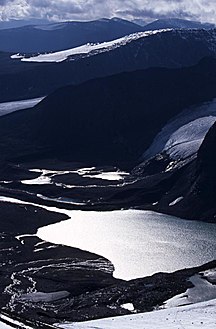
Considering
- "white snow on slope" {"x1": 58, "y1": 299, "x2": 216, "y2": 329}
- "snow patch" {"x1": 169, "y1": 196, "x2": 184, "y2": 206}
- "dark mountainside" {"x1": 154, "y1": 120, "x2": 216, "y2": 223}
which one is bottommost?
"snow patch" {"x1": 169, "y1": 196, "x2": 184, "y2": 206}

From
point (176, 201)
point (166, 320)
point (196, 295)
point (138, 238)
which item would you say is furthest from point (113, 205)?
point (166, 320)

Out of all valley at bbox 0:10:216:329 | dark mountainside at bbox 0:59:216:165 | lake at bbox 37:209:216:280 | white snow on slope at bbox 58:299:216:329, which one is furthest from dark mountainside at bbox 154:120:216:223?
white snow on slope at bbox 58:299:216:329

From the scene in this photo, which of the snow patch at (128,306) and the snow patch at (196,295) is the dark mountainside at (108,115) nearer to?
the snow patch at (196,295)

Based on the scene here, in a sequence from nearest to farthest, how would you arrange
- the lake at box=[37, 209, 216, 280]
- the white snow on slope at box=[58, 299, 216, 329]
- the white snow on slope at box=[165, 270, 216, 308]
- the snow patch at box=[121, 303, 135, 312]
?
the white snow on slope at box=[58, 299, 216, 329]
the snow patch at box=[121, 303, 135, 312]
the white snow on slope at box=[165, 270, 216, 308]
the lake at box=[37, 209, 216, 280]

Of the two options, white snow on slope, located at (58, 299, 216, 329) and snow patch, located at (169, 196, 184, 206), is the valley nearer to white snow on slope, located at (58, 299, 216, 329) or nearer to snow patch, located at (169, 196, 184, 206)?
white snow on slope, located at (58, 299, 216, 329)

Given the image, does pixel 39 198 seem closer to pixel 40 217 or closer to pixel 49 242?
pixel 40 217

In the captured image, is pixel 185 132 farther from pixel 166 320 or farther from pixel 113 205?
pixel 166 320

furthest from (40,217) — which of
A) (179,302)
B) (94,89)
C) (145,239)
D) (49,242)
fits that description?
(94,89)
